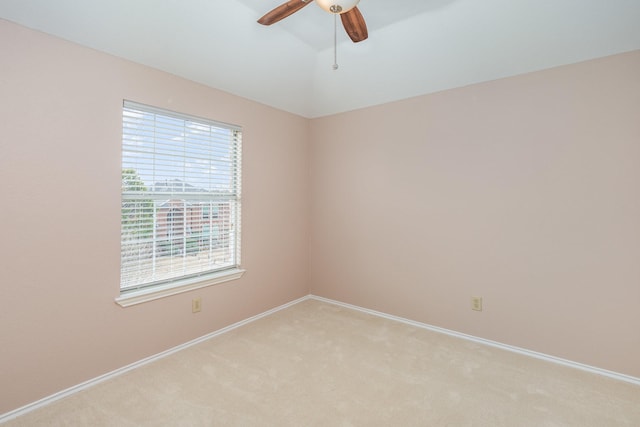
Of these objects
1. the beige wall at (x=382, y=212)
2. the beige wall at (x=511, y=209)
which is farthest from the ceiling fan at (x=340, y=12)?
the beige wall at (x=511, y=209)

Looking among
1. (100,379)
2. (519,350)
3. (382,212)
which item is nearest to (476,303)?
(519,350)

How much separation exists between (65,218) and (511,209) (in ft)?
10.9

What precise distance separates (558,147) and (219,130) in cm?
288

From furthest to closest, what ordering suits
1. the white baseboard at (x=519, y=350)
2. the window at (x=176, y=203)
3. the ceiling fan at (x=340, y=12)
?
the window at (x=176, y=203) → the white baseboard at (x=519, y=350) → the ceiling fan at (x=340, y=12)

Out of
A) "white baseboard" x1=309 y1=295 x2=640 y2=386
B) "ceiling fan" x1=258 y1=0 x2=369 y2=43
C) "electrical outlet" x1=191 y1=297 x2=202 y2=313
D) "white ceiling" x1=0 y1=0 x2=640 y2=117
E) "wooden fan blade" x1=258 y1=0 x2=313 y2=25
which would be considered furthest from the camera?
"electrical outlet" x1=191 y1=297 x2=202 y2=313

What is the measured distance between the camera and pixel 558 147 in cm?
238

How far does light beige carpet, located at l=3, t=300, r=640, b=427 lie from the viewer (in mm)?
1753

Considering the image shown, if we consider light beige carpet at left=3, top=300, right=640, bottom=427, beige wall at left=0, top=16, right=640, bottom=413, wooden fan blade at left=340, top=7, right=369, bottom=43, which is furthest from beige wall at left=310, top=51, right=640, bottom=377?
wooden fan blade at left=340, top=7, right=369, bottom=43

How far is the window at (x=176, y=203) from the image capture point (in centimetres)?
232

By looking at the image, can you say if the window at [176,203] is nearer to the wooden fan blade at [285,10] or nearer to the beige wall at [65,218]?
the beige wall at [65,218]

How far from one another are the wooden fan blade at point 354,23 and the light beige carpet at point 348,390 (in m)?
2.33

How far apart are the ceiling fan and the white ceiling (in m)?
0.51

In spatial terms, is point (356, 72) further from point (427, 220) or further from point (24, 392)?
point (24, 392)

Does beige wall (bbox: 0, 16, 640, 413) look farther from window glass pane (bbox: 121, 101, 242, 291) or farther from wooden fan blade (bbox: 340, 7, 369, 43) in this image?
wooden fan blade (bbox: 340, 7, 369, 43)
